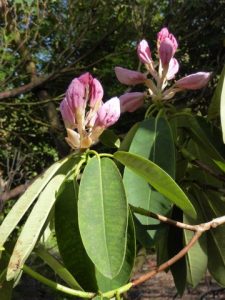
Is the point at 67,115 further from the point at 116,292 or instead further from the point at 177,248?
the point at 177,248

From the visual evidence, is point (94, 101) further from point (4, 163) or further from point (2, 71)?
point (4, 163)

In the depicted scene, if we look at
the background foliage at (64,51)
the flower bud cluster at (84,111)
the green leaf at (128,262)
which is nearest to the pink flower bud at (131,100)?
the flower bud cluster at (84,111)

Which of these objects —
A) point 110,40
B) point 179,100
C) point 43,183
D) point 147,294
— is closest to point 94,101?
point 43,183

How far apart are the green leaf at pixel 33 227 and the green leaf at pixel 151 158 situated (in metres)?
0.10

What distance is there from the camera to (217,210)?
0.95 metres

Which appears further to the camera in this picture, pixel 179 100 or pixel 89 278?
pixel 179 100

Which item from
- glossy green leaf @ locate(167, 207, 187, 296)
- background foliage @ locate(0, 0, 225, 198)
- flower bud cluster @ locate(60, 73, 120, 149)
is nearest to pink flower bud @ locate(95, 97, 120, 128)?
flower bud cluster @ locate(60, 73, 120, 149)

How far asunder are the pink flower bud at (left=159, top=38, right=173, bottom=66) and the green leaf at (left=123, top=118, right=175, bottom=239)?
0.39 feet

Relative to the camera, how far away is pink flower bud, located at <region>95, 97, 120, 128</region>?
723mm

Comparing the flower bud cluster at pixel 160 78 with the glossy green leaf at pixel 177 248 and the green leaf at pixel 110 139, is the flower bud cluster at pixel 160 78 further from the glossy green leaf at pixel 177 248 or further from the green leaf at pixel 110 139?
the glossy green leaf at pixel 177 248

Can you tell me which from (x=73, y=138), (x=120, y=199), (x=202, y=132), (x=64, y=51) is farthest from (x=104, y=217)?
(x=64, y=51)

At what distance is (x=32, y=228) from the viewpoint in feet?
2.10

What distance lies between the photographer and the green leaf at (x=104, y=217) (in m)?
0.60

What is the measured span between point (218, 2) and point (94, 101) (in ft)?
11.1
